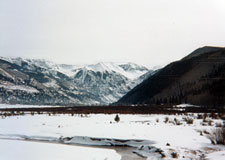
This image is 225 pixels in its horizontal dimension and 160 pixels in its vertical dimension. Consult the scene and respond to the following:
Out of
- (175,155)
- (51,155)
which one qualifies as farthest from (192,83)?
(51,155)

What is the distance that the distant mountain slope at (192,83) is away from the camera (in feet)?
294

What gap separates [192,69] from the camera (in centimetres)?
13512

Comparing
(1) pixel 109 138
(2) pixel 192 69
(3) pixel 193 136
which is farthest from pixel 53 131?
(2) pixel 192 69

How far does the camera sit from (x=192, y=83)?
385 feet

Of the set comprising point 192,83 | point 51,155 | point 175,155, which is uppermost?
point 192,83

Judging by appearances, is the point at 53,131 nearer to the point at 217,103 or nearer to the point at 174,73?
the point at 217,103

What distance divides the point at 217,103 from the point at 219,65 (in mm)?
43610

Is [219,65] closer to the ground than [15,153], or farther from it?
farther from it

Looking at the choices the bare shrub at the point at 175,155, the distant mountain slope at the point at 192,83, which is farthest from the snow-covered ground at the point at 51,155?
the distant mountain slope at the point at 192,83

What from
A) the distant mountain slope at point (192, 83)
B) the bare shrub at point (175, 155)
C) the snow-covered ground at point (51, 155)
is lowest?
the bare shrub at point (175, 155)

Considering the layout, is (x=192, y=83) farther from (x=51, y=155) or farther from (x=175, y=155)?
(x=51, y=155)

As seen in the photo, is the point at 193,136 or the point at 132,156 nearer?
the point at 132,156

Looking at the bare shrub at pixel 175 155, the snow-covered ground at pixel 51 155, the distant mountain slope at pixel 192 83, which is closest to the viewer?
the snow-covered ground at pixel 51 155

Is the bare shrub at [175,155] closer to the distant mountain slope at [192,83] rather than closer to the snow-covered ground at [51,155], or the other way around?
the snow-covered ground at [51,155]
